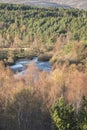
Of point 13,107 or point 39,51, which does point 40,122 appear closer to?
point 13,107

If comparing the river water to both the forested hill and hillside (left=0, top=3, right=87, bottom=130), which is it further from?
the forested hill

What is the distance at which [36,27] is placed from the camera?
97188mm

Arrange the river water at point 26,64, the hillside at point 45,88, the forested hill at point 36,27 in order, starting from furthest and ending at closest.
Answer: the forested hill at point 36,27 < the river water at point 26,64 < the hillside at point 45,88

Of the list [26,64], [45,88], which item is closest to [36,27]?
[26,64]

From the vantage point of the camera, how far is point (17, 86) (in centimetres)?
4178

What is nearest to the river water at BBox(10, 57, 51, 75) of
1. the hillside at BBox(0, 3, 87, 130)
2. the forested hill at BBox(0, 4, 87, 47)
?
the hillside at BBox(0, 3, 87, 130)

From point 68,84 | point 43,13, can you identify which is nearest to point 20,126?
point 68,84

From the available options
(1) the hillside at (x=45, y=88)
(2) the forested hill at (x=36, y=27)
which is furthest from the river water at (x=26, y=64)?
(2) the forested hill at (x=36, y=27)

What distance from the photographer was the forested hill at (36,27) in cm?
8944

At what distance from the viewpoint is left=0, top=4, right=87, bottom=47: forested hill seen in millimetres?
89438

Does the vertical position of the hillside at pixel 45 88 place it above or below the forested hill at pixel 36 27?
above

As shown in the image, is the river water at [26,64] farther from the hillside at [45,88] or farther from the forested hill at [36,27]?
the forested hill at [36,27]

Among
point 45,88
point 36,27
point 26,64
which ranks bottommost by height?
point 36,27

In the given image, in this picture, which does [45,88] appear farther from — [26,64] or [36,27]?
[36,27]
